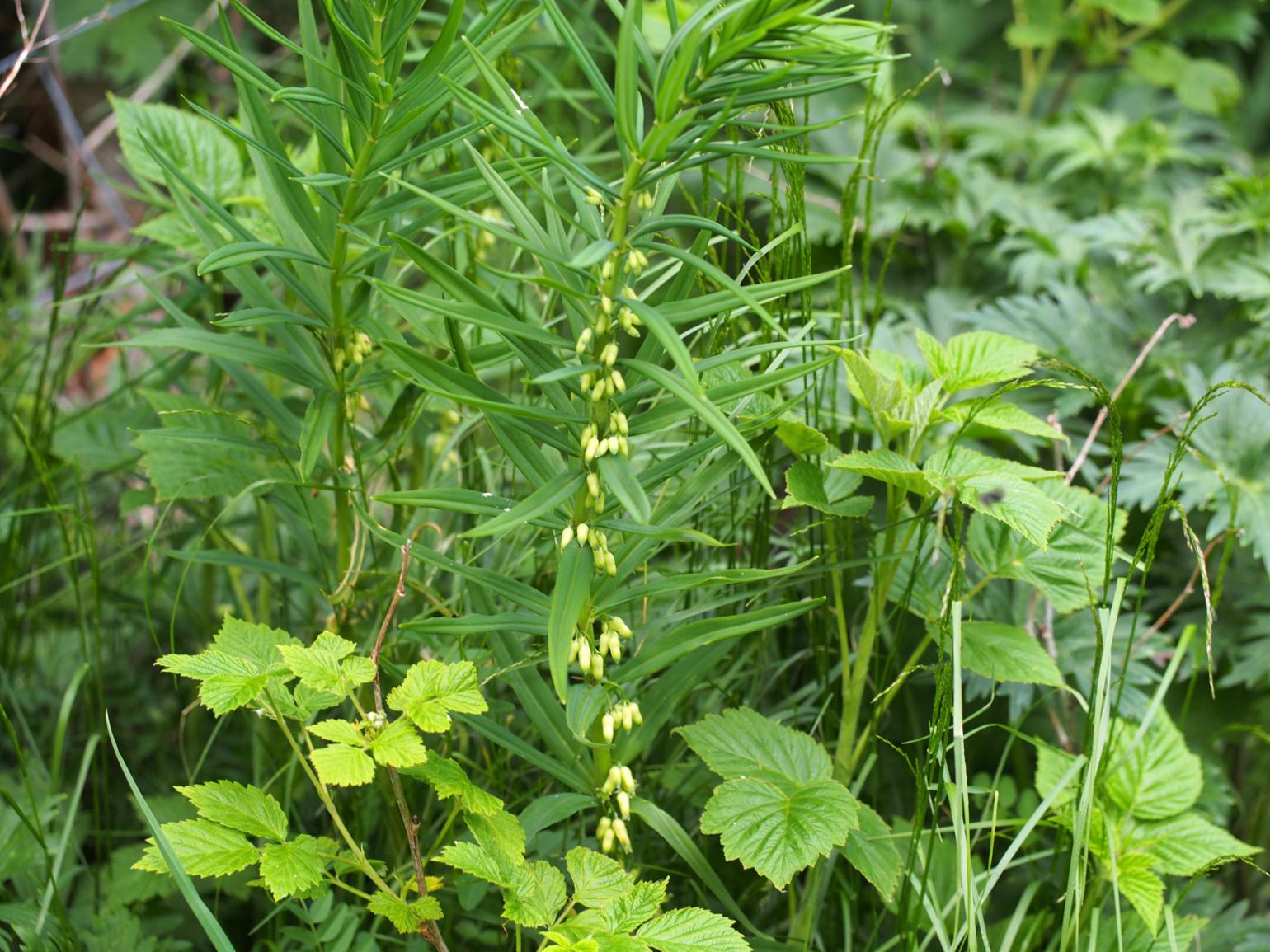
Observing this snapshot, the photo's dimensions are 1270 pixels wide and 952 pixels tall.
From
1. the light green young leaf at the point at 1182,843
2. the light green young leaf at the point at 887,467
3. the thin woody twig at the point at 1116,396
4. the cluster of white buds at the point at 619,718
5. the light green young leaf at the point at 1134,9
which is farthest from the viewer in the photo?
the light green young leaf at the point at 1134,9

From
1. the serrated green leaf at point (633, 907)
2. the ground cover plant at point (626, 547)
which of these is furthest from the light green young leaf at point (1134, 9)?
the serrated green leaf at point (633, 907)

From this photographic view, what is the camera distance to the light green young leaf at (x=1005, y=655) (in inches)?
46.3

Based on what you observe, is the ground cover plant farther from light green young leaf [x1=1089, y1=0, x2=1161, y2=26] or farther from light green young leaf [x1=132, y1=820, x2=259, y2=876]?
light green young leaf [x1=1089, y1=0, x2=1161, y2=26]

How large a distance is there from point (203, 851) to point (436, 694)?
0.24m

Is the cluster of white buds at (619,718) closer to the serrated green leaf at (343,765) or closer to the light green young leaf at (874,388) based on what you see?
the serrated green leaf at (343,765)

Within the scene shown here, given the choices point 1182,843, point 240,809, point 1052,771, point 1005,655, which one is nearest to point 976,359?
point 1005,655

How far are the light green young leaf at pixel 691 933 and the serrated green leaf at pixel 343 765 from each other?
28 cm

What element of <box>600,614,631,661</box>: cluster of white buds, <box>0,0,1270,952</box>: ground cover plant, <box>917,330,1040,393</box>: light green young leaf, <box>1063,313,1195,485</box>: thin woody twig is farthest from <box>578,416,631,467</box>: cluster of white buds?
<box>1063,313,1195,485</box>: thin woody twig

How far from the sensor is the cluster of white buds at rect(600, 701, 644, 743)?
99 centimetres

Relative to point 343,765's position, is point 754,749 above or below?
below

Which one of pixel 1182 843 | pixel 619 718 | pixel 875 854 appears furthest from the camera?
pixel 1182 843

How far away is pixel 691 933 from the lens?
958mm

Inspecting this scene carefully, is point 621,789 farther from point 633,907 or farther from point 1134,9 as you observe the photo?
point 1134,9

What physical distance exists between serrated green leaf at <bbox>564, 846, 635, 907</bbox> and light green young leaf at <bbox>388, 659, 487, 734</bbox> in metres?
0.18
